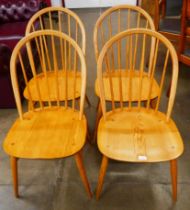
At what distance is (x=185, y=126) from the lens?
189cm

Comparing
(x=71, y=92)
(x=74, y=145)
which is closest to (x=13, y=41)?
(x=71, y=92)

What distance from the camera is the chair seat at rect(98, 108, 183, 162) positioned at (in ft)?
3.71

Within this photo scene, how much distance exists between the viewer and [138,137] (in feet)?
4.03

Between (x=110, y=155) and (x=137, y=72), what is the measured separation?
810 mm

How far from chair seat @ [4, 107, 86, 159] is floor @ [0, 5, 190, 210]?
0.41 meters

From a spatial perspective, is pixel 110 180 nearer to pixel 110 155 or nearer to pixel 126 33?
pixel 110 155

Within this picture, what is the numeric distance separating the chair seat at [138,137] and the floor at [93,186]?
0.41 meters

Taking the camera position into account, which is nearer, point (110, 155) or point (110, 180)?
point (110, 155)

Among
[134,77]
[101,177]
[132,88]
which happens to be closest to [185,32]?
[134,77]

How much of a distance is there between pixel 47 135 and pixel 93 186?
18.5 inches

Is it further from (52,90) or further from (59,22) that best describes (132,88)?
(59,22)

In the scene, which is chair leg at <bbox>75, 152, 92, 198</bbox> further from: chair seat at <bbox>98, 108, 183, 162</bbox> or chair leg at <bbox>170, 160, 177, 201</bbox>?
chair leg at <bbox>170, 160, 177, 201</bbox>

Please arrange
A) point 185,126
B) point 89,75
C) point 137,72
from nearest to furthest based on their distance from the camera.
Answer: point 137,72
point 185,126
point 89,75

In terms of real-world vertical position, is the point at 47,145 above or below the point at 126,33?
below
